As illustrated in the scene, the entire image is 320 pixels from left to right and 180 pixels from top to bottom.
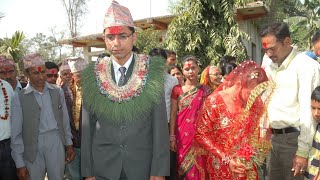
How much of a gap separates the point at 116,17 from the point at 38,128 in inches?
73.5

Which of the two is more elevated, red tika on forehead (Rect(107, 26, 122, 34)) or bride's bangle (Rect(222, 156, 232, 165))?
red tika on forehead (Rect(107, 26, 122, 34))

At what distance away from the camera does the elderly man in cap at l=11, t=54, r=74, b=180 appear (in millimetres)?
3816

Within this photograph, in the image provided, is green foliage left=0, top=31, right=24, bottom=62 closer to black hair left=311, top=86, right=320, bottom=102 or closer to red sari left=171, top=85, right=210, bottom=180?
red sari left=171, top=85, right=210, bottom=180

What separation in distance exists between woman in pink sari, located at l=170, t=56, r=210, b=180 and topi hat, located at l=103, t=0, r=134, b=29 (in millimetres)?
1818

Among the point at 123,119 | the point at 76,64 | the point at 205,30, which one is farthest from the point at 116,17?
the point at 205,30

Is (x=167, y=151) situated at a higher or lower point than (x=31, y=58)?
lower

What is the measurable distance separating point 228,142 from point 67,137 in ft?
6.51

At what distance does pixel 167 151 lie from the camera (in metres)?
2.66

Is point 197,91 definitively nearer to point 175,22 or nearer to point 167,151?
point 167,151

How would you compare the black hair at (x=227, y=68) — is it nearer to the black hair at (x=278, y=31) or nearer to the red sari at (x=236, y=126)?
the black hair at (x=278, y=31)

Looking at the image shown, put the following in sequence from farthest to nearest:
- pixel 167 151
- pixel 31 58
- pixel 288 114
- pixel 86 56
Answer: pixel 86 56 < pixel 31 58 < pixel 288 114 < pixel 167 151

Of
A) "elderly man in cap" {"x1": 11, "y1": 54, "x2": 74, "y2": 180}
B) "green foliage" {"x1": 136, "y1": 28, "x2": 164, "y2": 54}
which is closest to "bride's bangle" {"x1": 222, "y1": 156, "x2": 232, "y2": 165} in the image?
"elderly man in cap" {"x1": 11, "y1": 54, "x2": 74, "y2": 180}

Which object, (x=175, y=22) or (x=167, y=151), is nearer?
(x=167, y=151)

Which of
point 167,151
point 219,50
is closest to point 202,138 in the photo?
point 167,151
